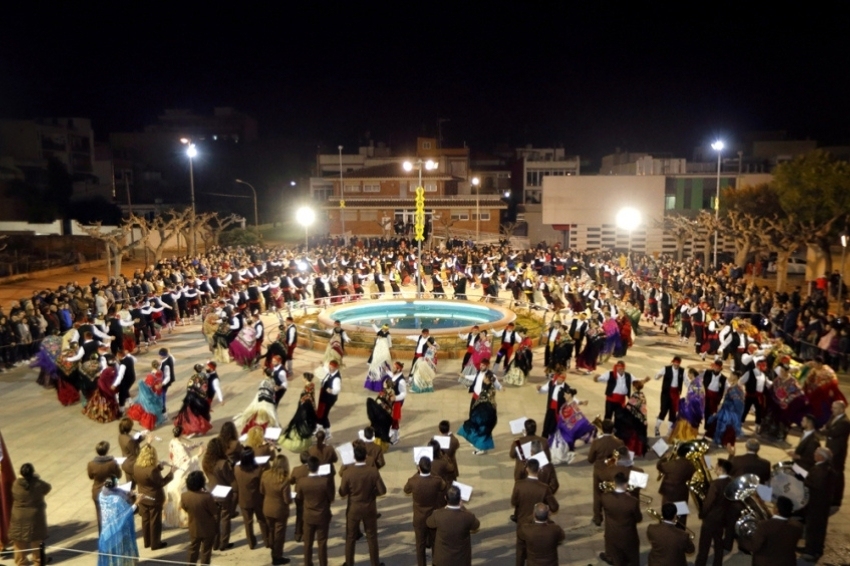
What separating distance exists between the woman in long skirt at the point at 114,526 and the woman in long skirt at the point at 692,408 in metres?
7.56

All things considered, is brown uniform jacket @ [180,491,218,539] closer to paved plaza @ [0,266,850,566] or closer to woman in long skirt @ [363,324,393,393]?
paved plaza @ [0,266,850,566]

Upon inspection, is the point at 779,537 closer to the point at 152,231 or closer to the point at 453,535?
the point at 453,535

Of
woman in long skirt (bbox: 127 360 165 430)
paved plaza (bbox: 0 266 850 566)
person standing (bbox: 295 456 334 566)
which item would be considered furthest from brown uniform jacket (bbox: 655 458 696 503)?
woman in long skirt (bbox: 127 360 165 430)

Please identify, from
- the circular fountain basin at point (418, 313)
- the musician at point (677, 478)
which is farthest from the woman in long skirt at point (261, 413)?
the circular fountain basin at point (418, 313)

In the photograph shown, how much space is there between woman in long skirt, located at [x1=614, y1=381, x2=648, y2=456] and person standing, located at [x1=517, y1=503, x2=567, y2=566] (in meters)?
4.12

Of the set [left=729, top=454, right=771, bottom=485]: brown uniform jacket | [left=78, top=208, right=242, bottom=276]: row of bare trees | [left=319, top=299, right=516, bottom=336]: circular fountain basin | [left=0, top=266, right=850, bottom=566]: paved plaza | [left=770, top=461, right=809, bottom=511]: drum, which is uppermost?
[left=78, top=208, right=242, bottom=276]: row of bare trees

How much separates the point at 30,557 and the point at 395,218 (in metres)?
40.0

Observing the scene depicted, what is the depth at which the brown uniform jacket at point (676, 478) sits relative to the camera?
7.01 metres

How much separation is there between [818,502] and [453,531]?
4.08 metres

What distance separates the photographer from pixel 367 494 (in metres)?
6.49

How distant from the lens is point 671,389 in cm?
1043

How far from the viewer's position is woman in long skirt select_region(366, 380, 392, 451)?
934 centimetres

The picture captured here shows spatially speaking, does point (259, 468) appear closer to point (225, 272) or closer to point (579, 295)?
point (579, 295)

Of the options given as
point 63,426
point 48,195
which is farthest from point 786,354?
point 48,195
